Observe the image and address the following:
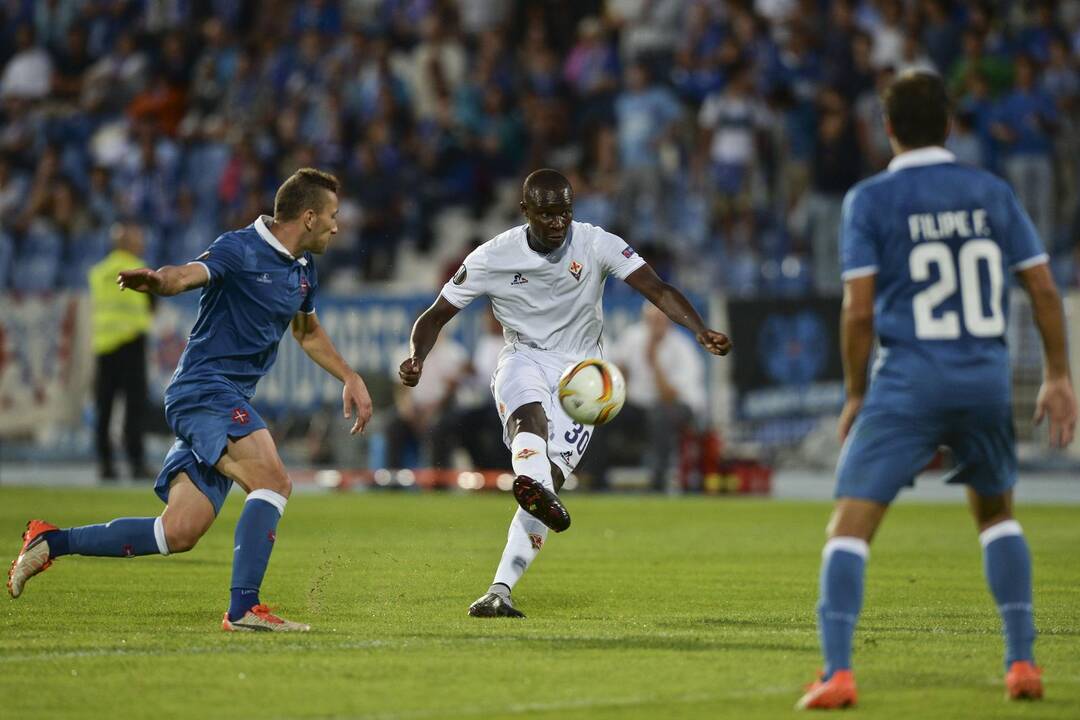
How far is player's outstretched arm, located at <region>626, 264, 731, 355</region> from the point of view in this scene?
9.15 m

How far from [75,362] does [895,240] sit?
18812mm

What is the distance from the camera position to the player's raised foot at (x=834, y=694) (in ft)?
19.9

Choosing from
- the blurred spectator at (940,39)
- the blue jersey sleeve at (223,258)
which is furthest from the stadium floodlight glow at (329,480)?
the blue jersey sleeve at (223,258)

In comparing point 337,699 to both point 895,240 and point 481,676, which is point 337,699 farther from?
point 895,240

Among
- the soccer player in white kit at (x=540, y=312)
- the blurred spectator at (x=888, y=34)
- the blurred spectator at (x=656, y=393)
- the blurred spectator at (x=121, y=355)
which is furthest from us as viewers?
the blurred spectator at (x=888, y=34)

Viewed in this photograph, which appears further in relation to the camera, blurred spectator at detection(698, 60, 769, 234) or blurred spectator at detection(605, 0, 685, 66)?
blurred spectator at detection(605, 0, 685, 66)

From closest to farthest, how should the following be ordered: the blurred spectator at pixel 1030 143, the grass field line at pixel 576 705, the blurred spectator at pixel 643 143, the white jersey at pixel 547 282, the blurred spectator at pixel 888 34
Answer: the grass field line at pixel 576 705 < the white jersey at pixel 547 282 < the blurred spectator at pixel 1030 143 < the blurred spectator at pixel 888 34 < the blurred spectator at pixel 643 143

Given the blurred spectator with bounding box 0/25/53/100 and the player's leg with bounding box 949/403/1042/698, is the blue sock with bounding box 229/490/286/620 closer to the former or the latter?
the player's leg with bounding box 949/403/1042/698

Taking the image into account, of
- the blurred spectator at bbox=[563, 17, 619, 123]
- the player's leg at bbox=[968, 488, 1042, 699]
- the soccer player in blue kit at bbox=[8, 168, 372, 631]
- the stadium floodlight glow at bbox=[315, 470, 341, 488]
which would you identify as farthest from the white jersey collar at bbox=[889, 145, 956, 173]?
the blurred spectator at bbox=[563, 17, 619, 123]

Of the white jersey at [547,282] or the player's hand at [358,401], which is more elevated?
the white jersey at [547,282]

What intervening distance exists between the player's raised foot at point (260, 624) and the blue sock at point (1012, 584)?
329 centimetres

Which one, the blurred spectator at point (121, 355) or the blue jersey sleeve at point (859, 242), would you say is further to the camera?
the blurred spectator at point (121, 355)

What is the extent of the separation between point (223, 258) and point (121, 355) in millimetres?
12496

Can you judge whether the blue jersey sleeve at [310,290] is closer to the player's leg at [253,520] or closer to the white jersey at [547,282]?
the player's leg at [253,520]
